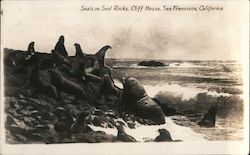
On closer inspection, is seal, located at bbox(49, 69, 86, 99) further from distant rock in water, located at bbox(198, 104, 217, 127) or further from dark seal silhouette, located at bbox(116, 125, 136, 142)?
distant rock in water, located at bbox(198, 104, 217, 127)

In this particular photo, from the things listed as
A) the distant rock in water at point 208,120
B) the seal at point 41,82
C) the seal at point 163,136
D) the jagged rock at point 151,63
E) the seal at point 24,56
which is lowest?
the seal at point 163,136

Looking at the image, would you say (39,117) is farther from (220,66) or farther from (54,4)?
(220,66)

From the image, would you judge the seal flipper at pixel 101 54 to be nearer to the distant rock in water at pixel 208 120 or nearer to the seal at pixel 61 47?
the seal at pixel 61 47

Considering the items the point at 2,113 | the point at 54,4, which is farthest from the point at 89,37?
the point at 2,113

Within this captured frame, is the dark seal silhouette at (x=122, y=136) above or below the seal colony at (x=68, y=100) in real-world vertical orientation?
below

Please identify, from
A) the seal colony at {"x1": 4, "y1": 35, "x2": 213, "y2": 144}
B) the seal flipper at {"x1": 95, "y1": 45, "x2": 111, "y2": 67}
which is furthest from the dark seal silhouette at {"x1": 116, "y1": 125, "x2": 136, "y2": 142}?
the seal flipper at {"x1": 95, "y1": 45, "x2": 111, "y2": 67}

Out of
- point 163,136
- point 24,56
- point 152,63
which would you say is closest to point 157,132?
point 163,136

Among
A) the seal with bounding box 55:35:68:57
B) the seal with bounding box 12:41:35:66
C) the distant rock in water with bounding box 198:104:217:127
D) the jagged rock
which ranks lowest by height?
the distant rock in water with bounding box 198:104:217:127

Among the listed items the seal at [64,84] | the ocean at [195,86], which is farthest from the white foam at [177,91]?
the seal at [64,84]
